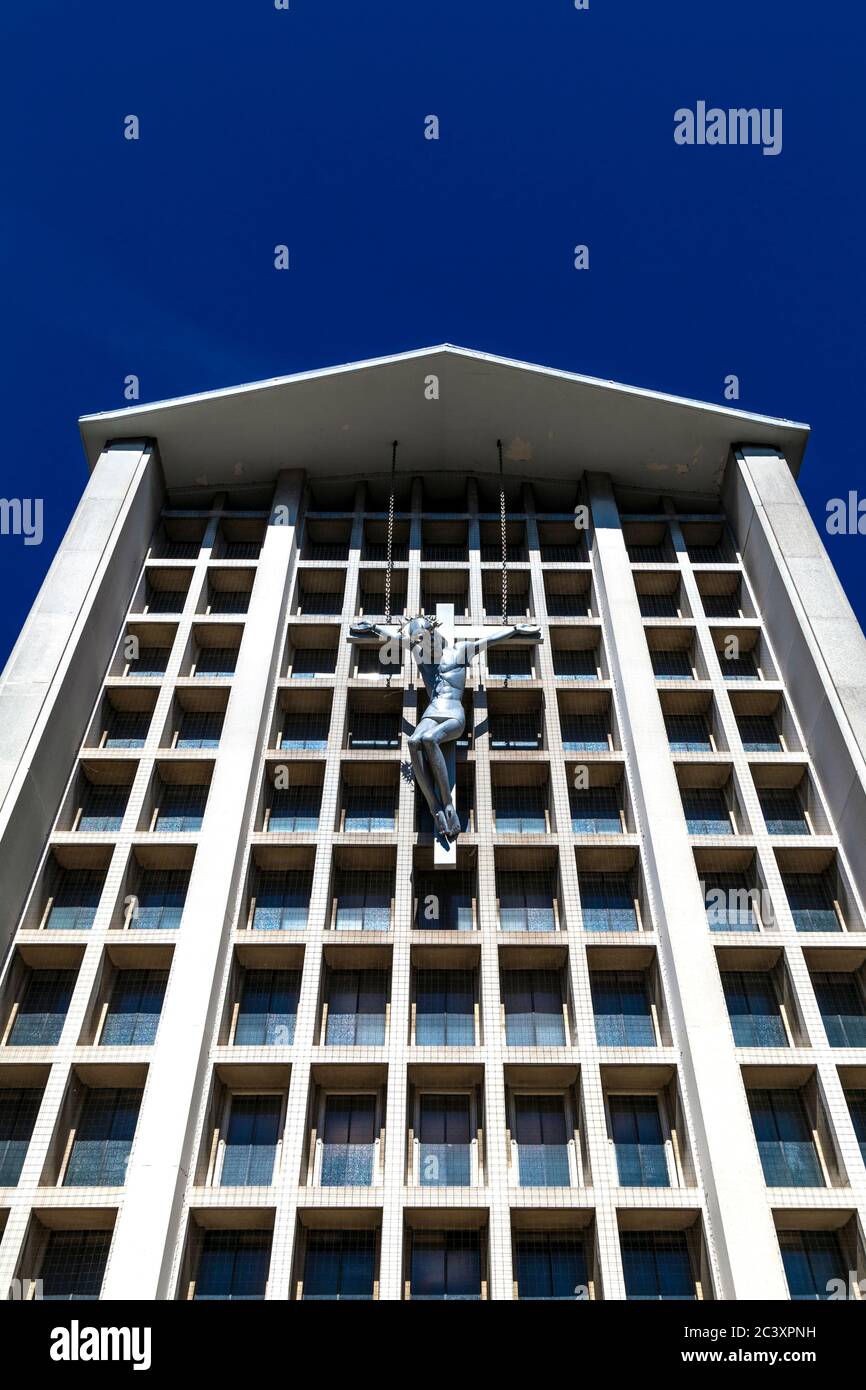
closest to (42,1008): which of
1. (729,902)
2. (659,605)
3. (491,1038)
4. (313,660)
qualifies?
(491,1038)

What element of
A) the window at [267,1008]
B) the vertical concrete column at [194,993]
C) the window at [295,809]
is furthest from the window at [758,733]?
the window at [267,1008]

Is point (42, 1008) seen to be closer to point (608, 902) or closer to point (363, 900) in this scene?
point (363, 900)

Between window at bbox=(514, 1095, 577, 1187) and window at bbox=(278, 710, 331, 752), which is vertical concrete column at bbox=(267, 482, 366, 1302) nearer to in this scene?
window at bbox=(278, 710, 331, 752)

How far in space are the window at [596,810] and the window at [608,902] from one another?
3.35ft

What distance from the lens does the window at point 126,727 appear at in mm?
25984

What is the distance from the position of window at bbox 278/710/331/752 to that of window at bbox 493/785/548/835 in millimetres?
3918

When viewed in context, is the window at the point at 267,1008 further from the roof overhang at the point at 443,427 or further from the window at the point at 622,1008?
the roof overhang at the point at 443,427

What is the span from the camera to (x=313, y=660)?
28172 mm

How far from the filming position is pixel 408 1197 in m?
18.4

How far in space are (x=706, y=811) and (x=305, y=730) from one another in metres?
8.58

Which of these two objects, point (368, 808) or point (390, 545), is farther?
point (390, 545)

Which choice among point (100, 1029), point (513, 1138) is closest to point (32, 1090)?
point (100, 1029)

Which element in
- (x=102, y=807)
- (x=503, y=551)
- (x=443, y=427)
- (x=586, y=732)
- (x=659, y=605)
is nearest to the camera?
(x=102, y=807)

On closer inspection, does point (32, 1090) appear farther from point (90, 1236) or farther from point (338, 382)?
point (338, 382)
